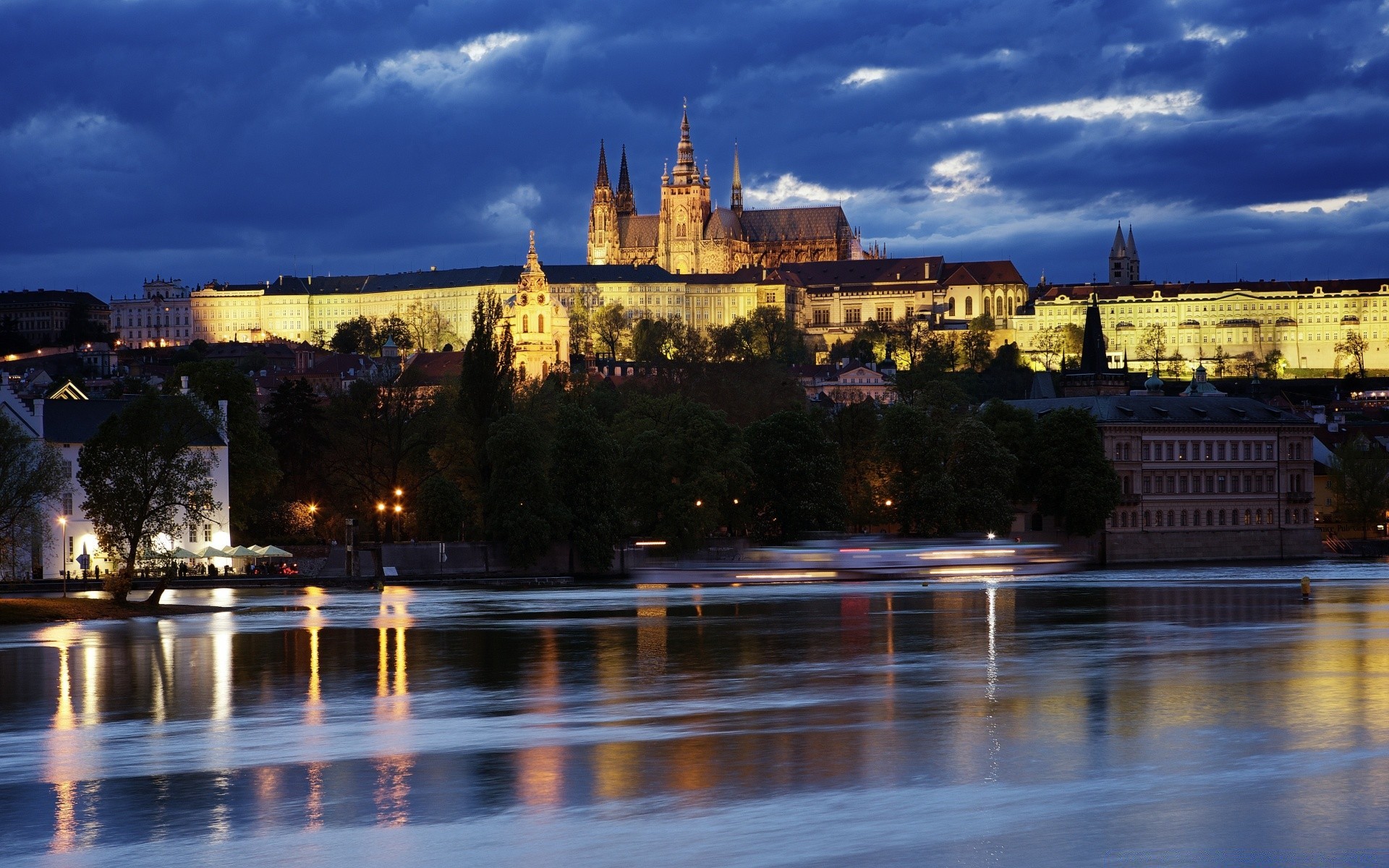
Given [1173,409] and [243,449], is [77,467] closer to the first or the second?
[243,449]

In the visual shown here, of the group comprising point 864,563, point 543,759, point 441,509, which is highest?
point 441,509

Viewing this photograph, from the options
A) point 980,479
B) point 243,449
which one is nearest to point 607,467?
point 243,449

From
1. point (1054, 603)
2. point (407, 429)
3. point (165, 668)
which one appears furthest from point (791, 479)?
point (165, 668)

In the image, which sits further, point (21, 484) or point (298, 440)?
point (298, 440)

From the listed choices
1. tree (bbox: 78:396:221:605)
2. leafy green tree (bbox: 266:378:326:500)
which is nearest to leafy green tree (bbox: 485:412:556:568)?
leafy green tree (bbox: 266:378:326:500)

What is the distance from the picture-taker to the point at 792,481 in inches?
3548

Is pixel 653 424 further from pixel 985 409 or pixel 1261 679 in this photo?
pixel 1261 679

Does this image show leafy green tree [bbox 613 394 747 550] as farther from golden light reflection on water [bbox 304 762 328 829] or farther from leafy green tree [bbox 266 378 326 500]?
golden light reflection on water [bbox 304 762 328 829]

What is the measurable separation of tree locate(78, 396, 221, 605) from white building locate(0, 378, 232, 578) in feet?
24.9

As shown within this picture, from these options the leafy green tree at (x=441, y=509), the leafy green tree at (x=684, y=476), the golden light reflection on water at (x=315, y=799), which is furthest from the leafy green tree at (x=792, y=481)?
the golden light reflection on water at (x=315, y=799)

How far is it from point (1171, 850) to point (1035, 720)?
9.74 m

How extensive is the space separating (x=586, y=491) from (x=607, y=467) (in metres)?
1.47

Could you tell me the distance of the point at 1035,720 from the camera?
29.2 metres

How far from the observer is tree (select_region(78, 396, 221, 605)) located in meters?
57.8
